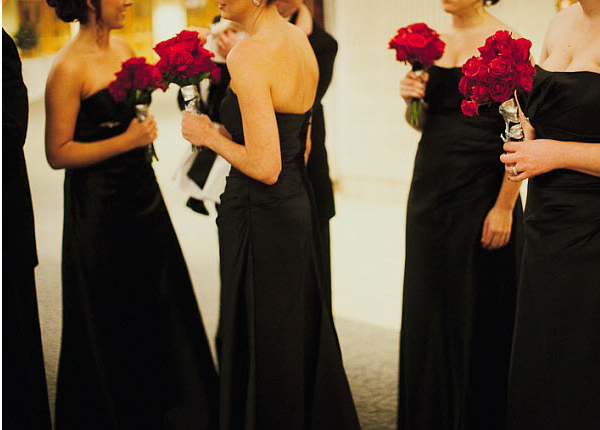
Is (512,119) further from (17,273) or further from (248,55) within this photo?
(17,273)

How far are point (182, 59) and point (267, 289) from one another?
926 millimetres

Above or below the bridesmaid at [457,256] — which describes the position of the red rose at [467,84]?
above

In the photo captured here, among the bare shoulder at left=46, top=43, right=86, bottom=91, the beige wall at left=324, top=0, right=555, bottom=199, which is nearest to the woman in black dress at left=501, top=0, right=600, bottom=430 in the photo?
the bare shoulder at left=46, top=43, right=86, bottom=91

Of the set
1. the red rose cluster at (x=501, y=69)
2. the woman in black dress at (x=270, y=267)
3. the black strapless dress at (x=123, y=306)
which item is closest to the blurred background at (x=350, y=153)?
the black strapless dress at (x=123, y=306)

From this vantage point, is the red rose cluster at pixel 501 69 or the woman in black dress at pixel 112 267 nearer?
the red rose cluster at pixel 501 69

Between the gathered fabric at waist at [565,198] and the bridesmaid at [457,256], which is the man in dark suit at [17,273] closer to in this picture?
the bridesmaid at [457,256]

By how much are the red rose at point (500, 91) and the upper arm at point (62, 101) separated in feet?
5.85

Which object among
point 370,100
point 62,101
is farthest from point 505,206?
point 370,100

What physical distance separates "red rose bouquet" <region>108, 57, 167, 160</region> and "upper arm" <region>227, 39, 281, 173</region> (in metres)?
0.66

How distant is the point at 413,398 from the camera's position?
9.91 ft

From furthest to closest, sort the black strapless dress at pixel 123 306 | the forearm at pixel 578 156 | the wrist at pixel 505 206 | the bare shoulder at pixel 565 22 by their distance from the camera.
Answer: the black strapless dress at pixel 123 306 < the wrist at pixel 505 206 < the bare shoulder at pixel 565 22 < the forearm at pixel 578 156

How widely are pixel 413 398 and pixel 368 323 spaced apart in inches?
63.1

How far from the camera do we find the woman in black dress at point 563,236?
207cm

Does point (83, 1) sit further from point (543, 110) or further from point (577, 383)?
point (577, 383)
